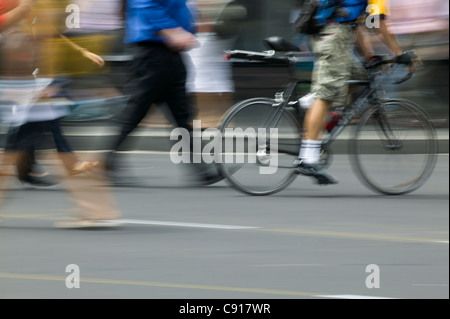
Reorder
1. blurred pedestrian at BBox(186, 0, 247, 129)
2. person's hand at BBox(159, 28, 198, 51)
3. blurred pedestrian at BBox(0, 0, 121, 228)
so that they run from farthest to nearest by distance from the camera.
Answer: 1. blurred pedestrian at BBox(186, 0, 247, 129)
2. person's hand at BBox(159, 28, 198, 51)
3. blurred pedestrian at BBox(0, 0, 121, 228)

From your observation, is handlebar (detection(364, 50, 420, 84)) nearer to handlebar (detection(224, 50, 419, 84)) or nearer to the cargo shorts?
handlebar (detection(224, 50, 419, 84))

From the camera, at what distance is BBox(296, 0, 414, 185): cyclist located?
814 centimetres

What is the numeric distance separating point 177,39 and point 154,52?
7.8 inches

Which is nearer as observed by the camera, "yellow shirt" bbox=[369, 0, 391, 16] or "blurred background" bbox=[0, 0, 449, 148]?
"yellow shirt" bbox=[369, 0, 391, 16]

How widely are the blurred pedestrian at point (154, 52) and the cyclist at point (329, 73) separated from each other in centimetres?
95

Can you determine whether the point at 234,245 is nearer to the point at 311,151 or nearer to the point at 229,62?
the point at 311,151

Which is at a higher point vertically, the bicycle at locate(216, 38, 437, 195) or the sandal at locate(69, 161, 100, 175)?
the bicycle at locate(216, 38, 437, 195)

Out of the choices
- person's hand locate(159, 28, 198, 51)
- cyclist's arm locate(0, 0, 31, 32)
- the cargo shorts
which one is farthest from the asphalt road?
cyclist's arm locate(0, 0, 31, 32)

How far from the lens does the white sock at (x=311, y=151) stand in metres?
8.32

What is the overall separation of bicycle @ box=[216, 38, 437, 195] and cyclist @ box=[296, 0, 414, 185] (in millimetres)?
109

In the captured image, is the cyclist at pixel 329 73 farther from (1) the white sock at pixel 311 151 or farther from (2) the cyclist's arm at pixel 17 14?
(2) the cyclist's arm at pixel 17 14

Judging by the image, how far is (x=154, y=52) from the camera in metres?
8.07

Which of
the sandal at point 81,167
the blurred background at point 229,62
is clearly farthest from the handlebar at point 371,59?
the sandal at point 81,167

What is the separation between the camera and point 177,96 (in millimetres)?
8344
